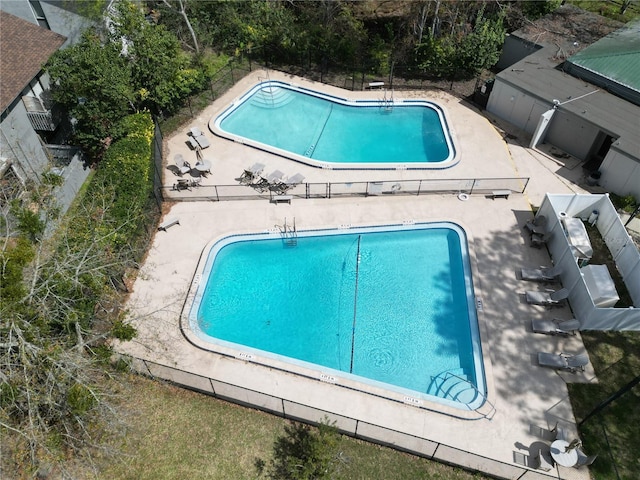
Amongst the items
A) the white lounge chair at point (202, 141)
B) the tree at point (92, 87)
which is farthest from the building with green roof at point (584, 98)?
the tree at point (92, 87)

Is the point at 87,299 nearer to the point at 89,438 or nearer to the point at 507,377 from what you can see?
the point at 89,438

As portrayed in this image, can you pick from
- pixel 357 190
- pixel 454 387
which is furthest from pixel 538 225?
pixel 454 387

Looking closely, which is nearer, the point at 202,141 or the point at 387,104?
the point at 202,141

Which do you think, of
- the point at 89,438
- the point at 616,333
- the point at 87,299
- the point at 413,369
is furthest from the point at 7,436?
the point at 616,333

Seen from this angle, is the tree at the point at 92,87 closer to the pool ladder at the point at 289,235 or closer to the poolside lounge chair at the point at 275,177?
the poolside lounge chair at the point at 275,177

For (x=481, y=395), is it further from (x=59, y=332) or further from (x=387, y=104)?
(x=387, y=104)

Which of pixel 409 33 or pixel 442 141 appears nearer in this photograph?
pixel 442 141
